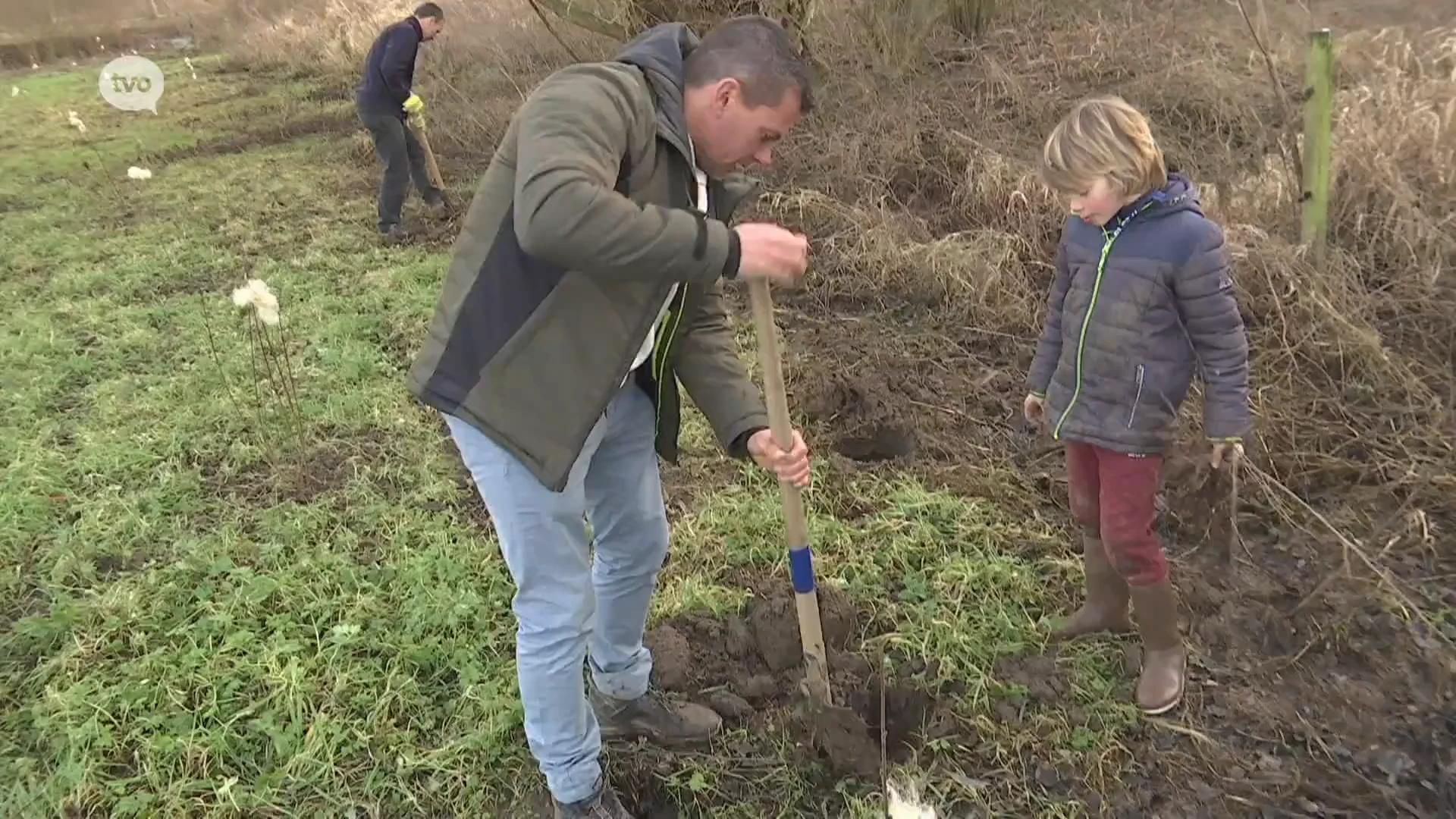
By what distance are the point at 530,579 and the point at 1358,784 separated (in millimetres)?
2083

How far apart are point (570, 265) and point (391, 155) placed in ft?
21.1

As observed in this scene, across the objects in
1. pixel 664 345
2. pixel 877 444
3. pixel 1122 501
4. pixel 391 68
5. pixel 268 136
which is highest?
pixel 664 345

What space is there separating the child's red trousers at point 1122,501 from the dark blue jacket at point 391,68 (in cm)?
634

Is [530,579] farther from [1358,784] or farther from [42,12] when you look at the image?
[42,12]

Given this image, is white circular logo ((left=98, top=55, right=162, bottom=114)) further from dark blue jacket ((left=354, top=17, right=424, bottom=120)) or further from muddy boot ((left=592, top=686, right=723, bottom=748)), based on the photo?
muddy boot ((left=592, top=686, right=723, bottom=748))

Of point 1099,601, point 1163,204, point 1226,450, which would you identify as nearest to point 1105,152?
point 1163,204

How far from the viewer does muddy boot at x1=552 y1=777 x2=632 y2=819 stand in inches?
94.0

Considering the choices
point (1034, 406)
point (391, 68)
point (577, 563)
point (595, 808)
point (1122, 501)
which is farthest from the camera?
point (391, 68)

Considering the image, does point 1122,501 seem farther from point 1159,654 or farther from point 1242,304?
point 1242,304

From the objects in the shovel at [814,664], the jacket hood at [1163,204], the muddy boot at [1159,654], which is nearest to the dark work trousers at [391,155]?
the shovel at [814,664]

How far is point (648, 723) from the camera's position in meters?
2.75

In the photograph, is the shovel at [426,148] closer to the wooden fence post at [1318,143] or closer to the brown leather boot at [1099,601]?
the wooden fence post at [1318,143]

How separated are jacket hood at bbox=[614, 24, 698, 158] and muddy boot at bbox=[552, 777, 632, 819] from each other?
59.9 inches

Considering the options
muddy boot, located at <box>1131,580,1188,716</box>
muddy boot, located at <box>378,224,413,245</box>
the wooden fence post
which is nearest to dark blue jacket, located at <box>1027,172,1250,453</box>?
muddy boot, located at <box>1131,580,1188,716</box>
